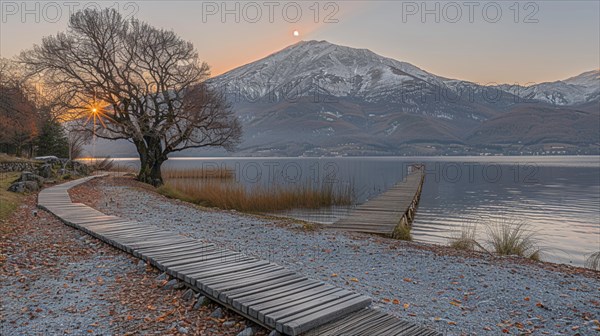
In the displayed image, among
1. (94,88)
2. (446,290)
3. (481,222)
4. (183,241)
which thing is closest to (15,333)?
(183,241)

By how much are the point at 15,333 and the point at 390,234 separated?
8.39 metres

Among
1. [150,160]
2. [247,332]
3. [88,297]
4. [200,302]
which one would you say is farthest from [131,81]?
[247,332]

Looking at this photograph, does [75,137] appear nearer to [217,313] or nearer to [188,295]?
[188,295]

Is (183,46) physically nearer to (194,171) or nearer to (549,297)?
(194,171)

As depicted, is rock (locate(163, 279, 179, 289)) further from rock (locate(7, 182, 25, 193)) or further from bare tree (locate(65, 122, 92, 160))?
bare tree (locate(65, 122, 92, 160))

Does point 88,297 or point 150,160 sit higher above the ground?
point 150,160

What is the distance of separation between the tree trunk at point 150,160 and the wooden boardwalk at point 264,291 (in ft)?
59.4

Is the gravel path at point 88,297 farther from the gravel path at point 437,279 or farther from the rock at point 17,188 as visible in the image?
the rock at point 17,188

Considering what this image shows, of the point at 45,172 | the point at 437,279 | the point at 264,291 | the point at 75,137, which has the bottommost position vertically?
the point at 437,279

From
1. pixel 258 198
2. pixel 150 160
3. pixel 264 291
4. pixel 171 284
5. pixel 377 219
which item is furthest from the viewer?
pixel 150 160

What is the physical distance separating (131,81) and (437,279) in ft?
69.5

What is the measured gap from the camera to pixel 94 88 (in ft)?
69.7

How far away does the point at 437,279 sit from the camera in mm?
5969

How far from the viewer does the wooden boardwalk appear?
145 inches
